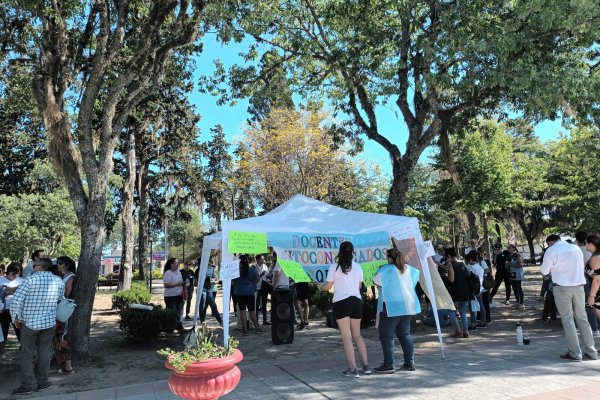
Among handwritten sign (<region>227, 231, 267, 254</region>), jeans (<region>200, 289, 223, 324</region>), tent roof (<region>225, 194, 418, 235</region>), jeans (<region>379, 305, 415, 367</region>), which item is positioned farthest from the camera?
jeans (<region>200, 289, 223, 324</region>)

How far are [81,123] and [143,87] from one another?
1386 mm

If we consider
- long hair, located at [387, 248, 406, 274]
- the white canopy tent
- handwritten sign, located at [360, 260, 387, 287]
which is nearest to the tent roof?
the white canopy tent

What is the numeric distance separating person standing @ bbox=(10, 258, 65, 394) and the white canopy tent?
2.42 meters

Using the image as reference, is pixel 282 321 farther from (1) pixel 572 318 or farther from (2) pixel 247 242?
(1) pixel 572 318

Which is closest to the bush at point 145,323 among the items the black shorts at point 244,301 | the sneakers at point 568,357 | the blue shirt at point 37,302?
the black shorts at point 244,301

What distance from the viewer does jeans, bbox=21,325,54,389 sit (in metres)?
5.85

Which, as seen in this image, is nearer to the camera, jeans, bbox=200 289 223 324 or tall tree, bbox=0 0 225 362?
tall tree, bbox=0 0 225 362

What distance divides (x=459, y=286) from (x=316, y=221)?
3.06 m

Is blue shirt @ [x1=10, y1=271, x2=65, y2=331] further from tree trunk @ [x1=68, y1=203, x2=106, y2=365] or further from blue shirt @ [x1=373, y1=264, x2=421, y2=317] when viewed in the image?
blue shirt @ [x1=373, y1=264, x2=421, y2=317]

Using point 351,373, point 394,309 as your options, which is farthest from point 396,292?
point 351,373

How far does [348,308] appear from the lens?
232 inches

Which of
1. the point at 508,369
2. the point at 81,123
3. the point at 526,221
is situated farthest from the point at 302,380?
the point at 526,221

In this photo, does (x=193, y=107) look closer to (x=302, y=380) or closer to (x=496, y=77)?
(x=496, y=77)

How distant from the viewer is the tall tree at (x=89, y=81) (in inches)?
293
